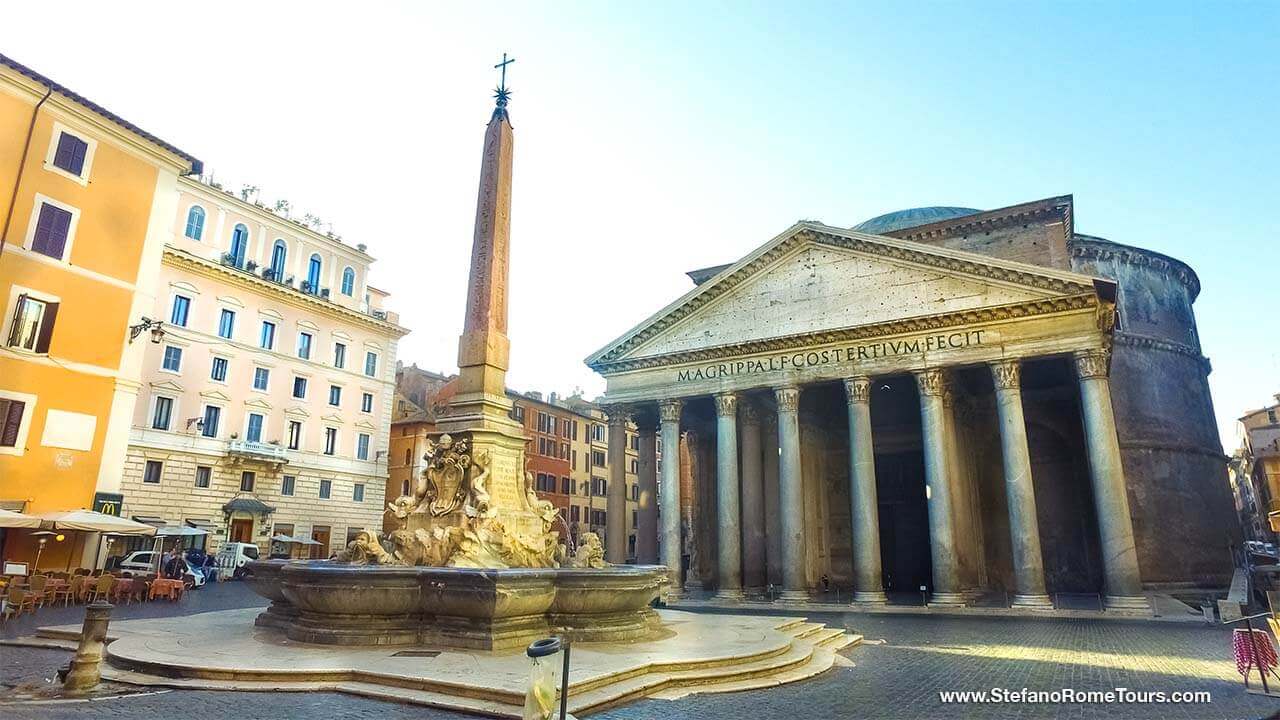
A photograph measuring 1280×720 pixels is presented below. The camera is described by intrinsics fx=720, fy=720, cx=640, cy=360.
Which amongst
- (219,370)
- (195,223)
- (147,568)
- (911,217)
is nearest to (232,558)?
(147,568)

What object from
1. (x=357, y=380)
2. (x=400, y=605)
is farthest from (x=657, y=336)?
(x=400, y=605)

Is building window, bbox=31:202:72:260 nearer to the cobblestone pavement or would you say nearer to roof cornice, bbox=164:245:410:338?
roof cornice, bbox=164:245:410:338

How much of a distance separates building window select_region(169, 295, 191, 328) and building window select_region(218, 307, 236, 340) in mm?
1198

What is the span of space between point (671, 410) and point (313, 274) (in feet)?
57.7

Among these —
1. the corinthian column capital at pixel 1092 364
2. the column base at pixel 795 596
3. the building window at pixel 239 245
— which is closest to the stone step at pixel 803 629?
the column base at pixel 795 596

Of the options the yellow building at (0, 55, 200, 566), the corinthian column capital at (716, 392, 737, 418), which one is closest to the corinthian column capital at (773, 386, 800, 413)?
the corinthian column capital at (716, 392, 737, 418)

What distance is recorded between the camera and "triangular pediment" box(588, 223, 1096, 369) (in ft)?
65.8

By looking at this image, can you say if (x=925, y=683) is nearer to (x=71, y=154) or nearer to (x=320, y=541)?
(x=71, y=154)

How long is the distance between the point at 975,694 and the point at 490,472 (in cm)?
612

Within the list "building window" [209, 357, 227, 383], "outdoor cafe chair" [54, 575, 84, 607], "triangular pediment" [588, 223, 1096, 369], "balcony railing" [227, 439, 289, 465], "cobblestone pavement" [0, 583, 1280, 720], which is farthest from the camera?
"building window" [209, 357, 227, 383]

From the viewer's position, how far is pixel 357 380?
106ft

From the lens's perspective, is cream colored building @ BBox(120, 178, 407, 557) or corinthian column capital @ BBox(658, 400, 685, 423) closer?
corinthian column capital @ BBox(658, 400, 685, 423)

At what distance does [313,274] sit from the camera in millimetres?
31234

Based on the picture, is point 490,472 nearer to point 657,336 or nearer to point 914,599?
point 657,336
